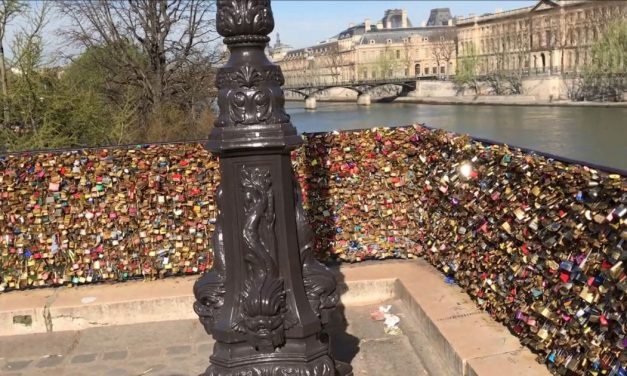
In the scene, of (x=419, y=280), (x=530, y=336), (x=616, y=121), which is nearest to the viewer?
(x=530, y=336)

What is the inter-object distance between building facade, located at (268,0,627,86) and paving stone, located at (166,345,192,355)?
52779 millimetres

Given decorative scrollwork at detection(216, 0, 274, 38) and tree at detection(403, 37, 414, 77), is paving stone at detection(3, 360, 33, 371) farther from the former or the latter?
tree at detection(403, 37, 414, 77)

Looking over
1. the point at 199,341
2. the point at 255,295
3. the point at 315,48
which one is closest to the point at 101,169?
the point at 199,341

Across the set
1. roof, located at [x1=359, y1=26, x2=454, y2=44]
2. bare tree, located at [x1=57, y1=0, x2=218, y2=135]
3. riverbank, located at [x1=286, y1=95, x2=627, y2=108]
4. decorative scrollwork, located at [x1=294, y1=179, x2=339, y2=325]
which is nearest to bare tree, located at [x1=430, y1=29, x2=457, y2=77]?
roof, located at [x1=359, y1=26, x2=454, y2=44]

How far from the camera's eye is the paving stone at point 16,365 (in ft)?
14.8

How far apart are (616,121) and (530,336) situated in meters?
38.9

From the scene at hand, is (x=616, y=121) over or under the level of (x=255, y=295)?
under

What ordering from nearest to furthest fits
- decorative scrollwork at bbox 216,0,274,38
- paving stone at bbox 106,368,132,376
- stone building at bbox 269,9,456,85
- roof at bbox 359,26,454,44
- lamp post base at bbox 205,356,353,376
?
decorative scrollwork at bbox 216,0,274,38
lamp post base at bbox 205,356,353,376
paving stone at bbox 106,368,132,376
stone building at bbox 269,9,456,85
roof at bbox 359,26,454,44

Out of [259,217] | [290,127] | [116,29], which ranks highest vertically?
[116,29]

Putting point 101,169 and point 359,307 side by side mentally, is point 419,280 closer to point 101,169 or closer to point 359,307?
point 359,307

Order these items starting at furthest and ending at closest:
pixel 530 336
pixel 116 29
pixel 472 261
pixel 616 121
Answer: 1. pixel 616 121
2. pixel 116 29
3. pixel 472 261
4. pixel 530 336

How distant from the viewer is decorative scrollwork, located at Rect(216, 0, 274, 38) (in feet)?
9.73

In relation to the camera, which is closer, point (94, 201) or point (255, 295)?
point (255, 295)

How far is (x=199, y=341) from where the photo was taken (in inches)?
192
